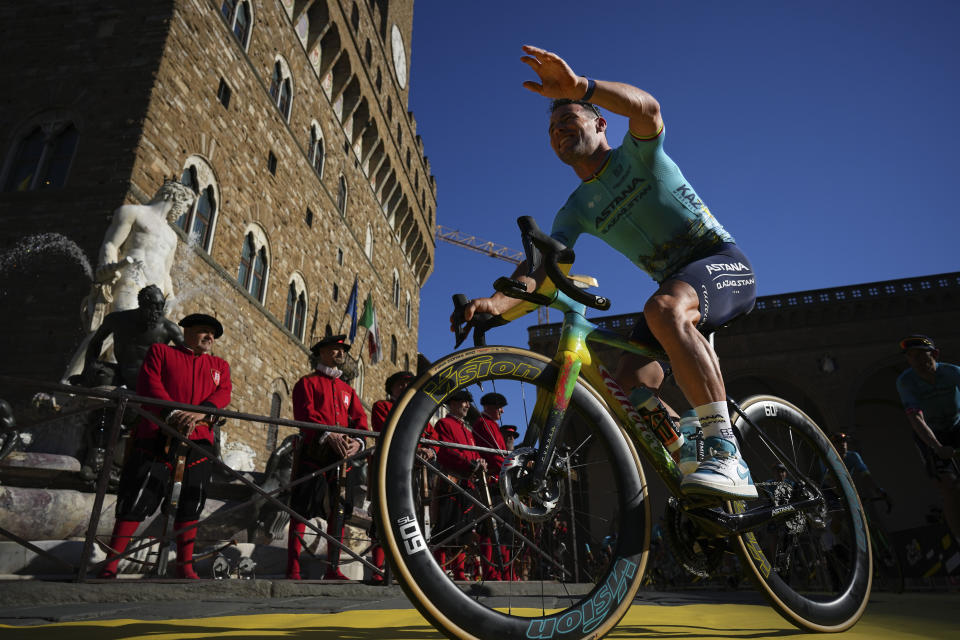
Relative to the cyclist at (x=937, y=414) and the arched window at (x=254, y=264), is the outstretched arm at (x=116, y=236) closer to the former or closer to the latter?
the arched window at (x=254, y=264)

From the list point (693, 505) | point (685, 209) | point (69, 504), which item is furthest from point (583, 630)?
point (69, 504)

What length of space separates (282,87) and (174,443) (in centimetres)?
1524

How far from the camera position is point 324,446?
4445 mm

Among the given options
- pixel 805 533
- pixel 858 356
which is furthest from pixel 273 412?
pixel 858 356

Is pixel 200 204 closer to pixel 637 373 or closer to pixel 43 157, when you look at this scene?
pixel 43 157

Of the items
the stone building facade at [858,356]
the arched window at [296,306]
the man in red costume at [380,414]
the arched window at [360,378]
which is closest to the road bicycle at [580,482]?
the man in red costume at [380,414]

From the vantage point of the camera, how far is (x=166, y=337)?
6055 mm

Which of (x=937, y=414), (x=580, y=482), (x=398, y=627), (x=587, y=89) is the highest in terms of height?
(x=587, y=89)

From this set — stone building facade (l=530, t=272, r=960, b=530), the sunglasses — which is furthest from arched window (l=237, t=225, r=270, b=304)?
the sunglasses

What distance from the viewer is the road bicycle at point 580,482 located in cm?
126

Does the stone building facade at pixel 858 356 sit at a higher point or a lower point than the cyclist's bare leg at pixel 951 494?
higher

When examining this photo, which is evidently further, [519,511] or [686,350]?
[686,350]

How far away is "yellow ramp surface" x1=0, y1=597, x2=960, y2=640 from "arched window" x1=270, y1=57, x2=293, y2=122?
16.1m

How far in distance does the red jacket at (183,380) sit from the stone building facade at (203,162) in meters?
6.34
